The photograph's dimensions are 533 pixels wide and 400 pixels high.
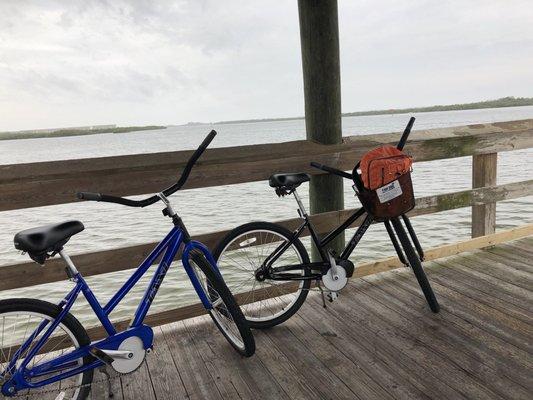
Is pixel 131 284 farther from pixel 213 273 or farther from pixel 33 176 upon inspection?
pixel 33 176

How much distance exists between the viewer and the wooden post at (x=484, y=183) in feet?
13.3

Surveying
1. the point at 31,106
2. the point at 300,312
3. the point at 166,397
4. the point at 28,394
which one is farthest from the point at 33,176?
the point at 31,106

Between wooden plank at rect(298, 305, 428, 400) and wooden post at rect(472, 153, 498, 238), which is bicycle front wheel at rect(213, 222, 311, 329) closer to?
wooden plank at rect(298, 305, 428, 400)

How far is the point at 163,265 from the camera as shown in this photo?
7.72 ft

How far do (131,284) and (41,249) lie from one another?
522 mm

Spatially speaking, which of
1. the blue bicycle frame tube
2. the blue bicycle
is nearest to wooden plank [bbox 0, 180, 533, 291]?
the blue bicycle

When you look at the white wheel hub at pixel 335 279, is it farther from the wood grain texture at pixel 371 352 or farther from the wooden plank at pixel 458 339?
the wooden plank at pixel 458 339

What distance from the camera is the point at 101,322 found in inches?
86.2

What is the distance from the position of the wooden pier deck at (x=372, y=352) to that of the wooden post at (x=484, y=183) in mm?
839

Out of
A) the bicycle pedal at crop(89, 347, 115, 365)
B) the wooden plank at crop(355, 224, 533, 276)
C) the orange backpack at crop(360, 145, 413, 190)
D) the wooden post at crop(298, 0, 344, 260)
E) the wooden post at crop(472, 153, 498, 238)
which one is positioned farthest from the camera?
the wooden post at crop(472, 153, 498, 238)

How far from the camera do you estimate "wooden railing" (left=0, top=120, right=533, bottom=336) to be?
2.52 meters

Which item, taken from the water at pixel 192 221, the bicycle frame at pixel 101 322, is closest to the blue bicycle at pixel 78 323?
the bicycle frame at pixel 101 322

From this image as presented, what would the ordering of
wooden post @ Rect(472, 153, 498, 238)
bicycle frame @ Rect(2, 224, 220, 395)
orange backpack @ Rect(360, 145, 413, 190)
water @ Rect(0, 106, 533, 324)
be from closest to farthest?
bicycle frame @ Rect(2, 224, 220, 395), orange backpack @ Rect(360, 145, 413, 190), wooden post @ Rect(472, 153, 498, 238), water @ Rect(0, 106, 533, 324)

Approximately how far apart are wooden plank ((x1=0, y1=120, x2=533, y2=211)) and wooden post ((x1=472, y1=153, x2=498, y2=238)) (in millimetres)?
143
